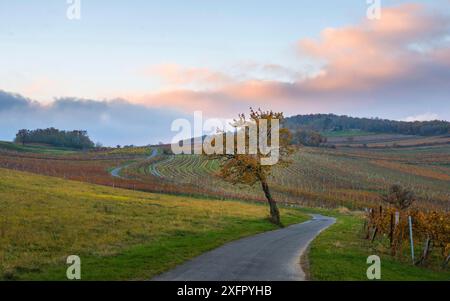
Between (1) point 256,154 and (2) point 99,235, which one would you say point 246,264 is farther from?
(1) point 256,154

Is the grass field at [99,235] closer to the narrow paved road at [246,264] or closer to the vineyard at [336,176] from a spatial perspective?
the narrow paved road at [246,264]

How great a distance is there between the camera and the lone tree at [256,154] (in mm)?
46438

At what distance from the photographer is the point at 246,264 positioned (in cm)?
2084

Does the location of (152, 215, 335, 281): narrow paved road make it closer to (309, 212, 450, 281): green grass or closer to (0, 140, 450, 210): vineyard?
(309, 212, 450, 281): green grass

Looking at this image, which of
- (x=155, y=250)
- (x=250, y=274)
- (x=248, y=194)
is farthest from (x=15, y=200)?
(x=248, y=194)

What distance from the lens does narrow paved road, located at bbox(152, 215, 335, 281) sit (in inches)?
696

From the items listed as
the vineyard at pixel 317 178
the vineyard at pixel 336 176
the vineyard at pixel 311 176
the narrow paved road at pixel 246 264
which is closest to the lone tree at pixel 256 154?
the vineyard at pixel 317 178

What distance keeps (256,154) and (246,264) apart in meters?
27.1

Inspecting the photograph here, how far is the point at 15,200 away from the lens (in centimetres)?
4109

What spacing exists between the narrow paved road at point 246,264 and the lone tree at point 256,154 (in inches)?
649

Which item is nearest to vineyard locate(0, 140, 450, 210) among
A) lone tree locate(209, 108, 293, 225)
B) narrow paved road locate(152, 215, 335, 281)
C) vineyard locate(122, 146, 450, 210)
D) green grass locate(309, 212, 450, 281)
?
vineyard locate(122, 146, 450, 210)

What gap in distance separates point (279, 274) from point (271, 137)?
3016cm

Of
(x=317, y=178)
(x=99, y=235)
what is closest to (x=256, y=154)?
(x=99, y=235)
